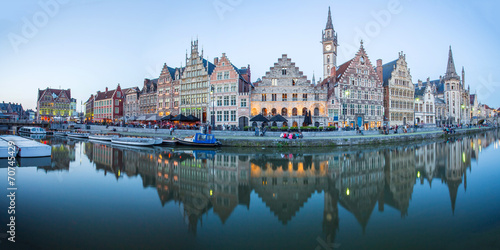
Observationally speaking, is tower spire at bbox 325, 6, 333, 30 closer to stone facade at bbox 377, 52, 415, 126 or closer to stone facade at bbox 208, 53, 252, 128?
stone facade at bbox 377, 52, 415, 126

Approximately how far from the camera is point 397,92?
170 feet

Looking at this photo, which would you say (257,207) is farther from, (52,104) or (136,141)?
(52,104)

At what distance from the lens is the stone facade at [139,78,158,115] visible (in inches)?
2178

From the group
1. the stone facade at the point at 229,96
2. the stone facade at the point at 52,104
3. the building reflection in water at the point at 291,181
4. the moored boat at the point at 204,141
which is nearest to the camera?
the building reflection in water at the point at 291,181

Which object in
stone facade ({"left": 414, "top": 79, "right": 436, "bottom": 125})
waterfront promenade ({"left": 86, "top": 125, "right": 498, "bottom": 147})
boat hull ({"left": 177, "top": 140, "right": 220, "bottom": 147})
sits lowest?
boat hull ({"left": 177, "top": 140, "right": 220, "bottom": 147})

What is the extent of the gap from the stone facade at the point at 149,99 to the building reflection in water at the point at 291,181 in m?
37.2

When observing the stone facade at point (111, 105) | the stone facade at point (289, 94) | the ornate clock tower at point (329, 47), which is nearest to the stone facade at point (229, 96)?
the stone facade at point (289, 94)

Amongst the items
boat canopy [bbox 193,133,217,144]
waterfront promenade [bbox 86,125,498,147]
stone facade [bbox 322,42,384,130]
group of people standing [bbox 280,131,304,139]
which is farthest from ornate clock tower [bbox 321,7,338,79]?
boat canopy [bbox 193,133,217,144]

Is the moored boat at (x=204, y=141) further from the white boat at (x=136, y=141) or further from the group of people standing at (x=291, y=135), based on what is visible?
the group of people standing at (x=291, y=135)

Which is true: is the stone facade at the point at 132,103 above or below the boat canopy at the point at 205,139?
above

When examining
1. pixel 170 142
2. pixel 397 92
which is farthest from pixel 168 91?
pixel 397 92

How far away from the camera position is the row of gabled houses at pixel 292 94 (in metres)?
40.8

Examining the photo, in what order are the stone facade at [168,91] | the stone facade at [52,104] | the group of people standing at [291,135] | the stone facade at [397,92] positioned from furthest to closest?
the stone facade at [52,104] < the stone facade at [168,91] < the stone facade at [397,92] < the group of people standing at [291,135]

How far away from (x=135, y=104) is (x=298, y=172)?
5506 centimetres
